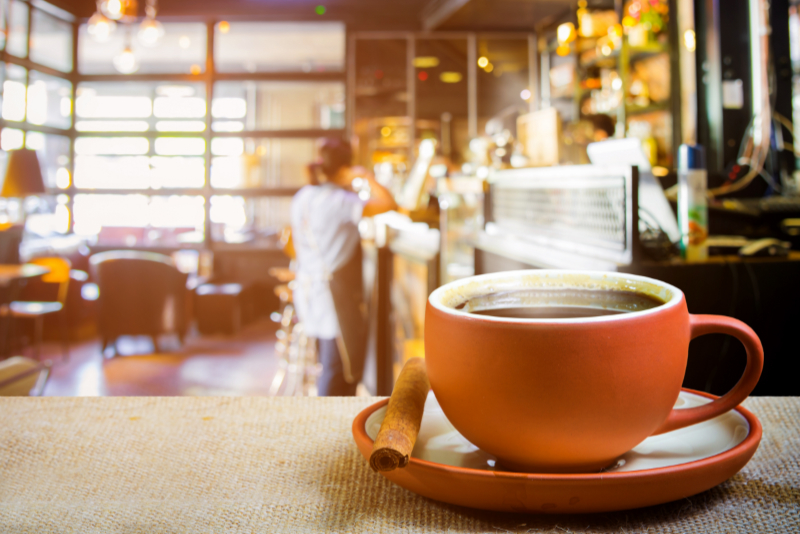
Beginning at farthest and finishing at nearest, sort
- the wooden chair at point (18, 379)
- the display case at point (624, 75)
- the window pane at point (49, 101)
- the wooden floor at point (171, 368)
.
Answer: the window pane at point (49, 101) → the display case at point (624, 75) → the wooden floor at point (171, 368) → the wooden chair at point (18, 379)

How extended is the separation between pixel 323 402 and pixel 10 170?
5.85m

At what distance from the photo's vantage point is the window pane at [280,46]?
705 centimetres

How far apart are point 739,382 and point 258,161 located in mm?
7715

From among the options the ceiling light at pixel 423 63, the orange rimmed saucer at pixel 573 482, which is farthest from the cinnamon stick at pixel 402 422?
the ceiling light at pixel 423 63

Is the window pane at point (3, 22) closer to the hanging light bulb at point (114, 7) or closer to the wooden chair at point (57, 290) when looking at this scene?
the hanging light bulb at point (114, 7)

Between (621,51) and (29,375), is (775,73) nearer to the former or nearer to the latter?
(621,51)

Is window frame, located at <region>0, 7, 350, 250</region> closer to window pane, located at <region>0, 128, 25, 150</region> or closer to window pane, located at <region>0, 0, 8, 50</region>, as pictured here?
window pane, located at <region>0, 128, 25, 150</region>

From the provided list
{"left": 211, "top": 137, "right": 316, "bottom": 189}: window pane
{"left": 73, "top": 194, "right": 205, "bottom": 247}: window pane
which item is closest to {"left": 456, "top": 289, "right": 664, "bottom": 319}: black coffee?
{"left": 211, "top": 137, "right": 316, "bottom": 189}: window pane

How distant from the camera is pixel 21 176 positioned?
5.13m

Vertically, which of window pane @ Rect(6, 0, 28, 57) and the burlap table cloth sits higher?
window pane @ Rect(6, 0, 28, 57)

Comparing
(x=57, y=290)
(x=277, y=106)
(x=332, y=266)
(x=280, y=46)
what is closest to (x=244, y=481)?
(x=332, y=266)

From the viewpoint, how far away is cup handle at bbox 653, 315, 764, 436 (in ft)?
1.07

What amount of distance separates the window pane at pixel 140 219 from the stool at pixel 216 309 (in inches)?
46.1

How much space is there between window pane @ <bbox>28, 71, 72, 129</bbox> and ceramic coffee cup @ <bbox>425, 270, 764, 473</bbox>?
753 centimetres
